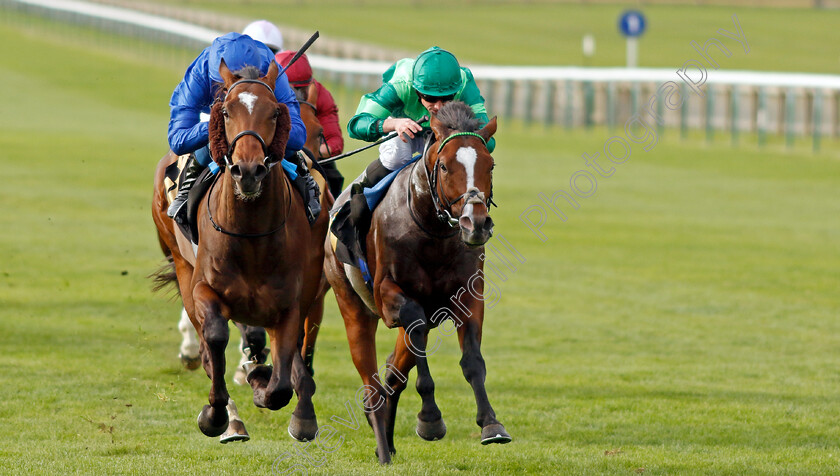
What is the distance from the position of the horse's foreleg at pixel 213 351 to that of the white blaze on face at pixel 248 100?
105 cm

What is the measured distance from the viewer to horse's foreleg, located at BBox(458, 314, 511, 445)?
5.96 metres

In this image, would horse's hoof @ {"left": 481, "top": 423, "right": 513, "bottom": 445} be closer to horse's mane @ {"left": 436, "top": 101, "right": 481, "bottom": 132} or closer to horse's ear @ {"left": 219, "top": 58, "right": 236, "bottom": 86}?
horse's mane @ {"left": 436, "top": 101, "right": 481, "bottom": 132}

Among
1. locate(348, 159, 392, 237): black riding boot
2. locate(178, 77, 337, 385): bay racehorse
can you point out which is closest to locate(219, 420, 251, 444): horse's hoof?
locate(178, 77, 337, 385): bay racehorse

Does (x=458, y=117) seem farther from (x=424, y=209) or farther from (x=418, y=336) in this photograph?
(x=418, y=336)

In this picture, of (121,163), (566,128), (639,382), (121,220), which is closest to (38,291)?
(121,220)

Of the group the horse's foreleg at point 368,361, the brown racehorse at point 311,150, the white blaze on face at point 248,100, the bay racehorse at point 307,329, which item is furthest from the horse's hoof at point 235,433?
the white blaze on face at point 248,100

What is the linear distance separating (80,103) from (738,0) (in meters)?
40.2

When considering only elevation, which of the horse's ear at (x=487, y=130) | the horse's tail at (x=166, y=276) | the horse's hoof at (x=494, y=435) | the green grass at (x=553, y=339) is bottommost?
the green grass at (x=553, y=339)

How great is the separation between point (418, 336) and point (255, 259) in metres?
0.90

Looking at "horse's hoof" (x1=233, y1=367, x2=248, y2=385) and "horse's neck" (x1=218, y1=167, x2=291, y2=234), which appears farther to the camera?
"horse's hoof" (x1=233, y1=367, x2=248, y2=385)

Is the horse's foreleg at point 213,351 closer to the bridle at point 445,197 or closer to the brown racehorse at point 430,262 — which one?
the brown racehorse at point 430,262

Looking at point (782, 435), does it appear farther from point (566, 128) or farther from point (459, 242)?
point (566, 128)

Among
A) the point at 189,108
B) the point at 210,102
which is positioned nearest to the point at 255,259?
the point at 189,108

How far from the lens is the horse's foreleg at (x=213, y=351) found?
631 centimetres
